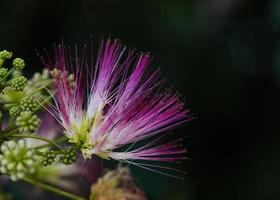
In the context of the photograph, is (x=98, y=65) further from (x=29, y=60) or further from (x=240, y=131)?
(x=240, y=131)

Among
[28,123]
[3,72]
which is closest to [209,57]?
[3,72]

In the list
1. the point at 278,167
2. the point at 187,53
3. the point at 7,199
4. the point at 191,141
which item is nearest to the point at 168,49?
the point at 187,53

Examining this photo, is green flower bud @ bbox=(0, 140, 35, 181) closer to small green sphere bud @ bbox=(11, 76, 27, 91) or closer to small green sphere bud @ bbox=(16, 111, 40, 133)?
small green sphere bud @ bbox=(16, 111, 40, 133)

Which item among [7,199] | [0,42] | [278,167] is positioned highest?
[0,42]

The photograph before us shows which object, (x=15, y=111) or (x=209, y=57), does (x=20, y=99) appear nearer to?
(x=15, y=111)

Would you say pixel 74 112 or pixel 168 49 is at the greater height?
pixel 168 49

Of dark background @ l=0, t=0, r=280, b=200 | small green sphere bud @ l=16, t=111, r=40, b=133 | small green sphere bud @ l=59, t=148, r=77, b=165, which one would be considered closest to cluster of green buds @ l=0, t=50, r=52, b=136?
small green sphere bud @ l=16, t=111, r=40, b=133
